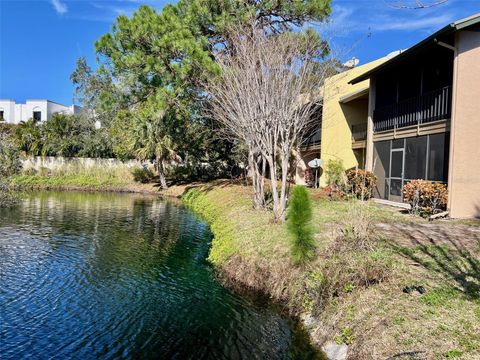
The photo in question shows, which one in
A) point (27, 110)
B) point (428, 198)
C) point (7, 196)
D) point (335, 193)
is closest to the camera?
point (428, 198)

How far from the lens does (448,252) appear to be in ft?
28.8

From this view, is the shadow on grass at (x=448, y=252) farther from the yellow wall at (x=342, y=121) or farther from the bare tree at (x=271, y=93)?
the yellow wall at (x=342, y=121)

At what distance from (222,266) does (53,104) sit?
59.3 m

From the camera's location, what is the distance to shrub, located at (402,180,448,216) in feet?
44.3

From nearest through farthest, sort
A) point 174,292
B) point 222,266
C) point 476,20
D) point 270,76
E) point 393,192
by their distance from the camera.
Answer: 1. point 174,292
2. point 222,266
3. point 476,20
4. point 270,76
5. point 393,192

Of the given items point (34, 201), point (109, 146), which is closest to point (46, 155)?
point (109, 146)

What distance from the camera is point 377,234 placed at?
403 inches

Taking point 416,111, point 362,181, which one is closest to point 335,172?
point 362,181

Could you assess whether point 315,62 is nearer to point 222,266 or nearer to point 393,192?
point 393,192

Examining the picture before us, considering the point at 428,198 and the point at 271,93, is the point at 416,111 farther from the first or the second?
the point at 271,93

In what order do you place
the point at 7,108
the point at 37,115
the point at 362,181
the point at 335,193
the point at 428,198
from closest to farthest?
1. the point at 428,198
2. the point at 362,181
3. the point at 335,193
4. the point at 7,108
5. the point at 37,115

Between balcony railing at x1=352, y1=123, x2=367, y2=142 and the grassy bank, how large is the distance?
31.5 ft

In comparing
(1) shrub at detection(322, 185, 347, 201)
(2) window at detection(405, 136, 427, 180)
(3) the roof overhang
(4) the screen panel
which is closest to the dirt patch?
(2) window at detection(405, 136, 427, 180)

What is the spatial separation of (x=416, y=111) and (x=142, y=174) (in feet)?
94.0
